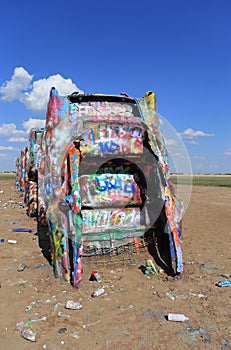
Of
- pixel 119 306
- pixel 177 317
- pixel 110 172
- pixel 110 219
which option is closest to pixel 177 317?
pixel 177 317

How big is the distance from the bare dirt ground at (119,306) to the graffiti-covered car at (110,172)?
15.8 inches

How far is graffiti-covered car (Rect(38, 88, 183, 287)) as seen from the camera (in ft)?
13.1

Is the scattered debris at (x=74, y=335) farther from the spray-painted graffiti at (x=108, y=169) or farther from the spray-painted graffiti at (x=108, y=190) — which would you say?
the spray-painted graffiti at (x=108, y=190)

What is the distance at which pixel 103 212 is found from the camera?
172 inches

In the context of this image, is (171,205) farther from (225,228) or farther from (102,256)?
(225,228)

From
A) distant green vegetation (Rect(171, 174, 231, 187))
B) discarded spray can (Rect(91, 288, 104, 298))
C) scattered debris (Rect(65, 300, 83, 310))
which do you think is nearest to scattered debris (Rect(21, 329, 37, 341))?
scattered debris (Rect(65, 300, 83, 310))

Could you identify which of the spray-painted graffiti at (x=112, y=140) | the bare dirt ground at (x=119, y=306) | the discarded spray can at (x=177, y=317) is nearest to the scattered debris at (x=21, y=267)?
the bare dirt ground at (x=119, y=306)

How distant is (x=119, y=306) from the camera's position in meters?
3.07

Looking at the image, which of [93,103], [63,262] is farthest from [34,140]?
[63,262]

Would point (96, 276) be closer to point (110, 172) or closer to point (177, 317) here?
point (177, 317)

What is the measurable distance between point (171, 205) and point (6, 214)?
6.83 meters

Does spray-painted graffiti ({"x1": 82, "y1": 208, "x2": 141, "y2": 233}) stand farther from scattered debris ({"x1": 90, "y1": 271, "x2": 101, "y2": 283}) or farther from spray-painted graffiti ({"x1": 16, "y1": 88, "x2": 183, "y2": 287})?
A: scattered debris ({"x1": 90, "y1": 271, "x2": 101, "y2": 283})

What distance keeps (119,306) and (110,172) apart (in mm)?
2065

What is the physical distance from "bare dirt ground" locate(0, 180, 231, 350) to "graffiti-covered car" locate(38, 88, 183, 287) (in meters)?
0.40
